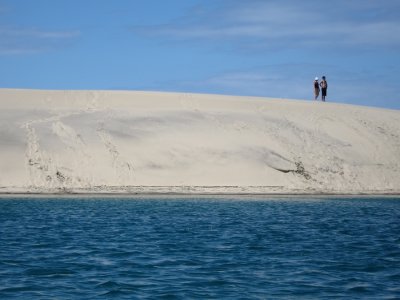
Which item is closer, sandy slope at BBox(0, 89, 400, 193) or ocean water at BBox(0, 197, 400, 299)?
ocean water at BBox(0, 197, 400, 299)

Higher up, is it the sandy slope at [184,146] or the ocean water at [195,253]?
the sandy slope at [184,146]

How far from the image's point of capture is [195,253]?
1736 centimetres

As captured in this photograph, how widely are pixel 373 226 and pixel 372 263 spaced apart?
8.49 metres

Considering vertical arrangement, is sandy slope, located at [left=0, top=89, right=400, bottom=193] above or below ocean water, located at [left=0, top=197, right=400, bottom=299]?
above

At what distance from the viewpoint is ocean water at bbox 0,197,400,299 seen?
13289 millimetres

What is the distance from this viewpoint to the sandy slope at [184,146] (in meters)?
40.9

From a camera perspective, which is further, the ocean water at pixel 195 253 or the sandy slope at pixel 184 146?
the sandy slope at pixel 184 146

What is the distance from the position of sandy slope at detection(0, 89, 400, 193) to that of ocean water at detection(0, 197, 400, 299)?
1022cm

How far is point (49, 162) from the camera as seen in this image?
135ft

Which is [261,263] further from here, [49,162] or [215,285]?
[49,162]

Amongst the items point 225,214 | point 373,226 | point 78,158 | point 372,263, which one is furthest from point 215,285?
point 78,158

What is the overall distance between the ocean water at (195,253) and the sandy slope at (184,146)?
10216 mm

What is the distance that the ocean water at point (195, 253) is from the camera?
43.6 ft

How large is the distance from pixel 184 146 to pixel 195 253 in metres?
27.5
